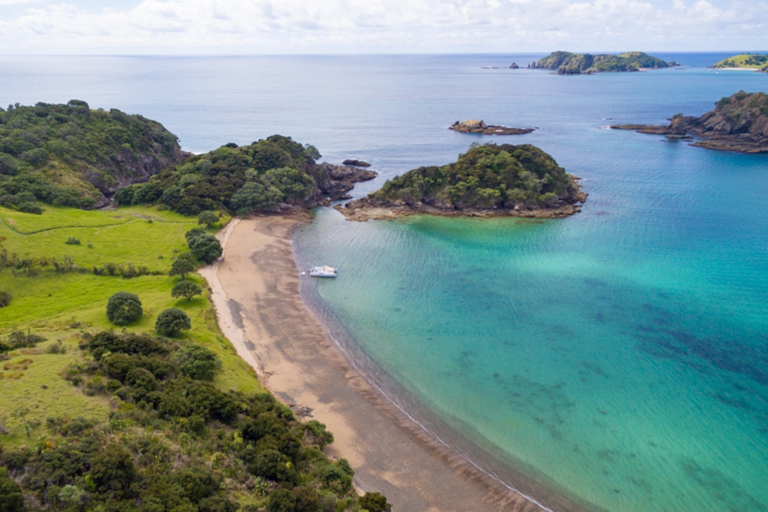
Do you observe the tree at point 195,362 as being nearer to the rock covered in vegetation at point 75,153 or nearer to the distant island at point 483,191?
the distant island at point 483,191

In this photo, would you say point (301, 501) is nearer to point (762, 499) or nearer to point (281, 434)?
point (281, 434)

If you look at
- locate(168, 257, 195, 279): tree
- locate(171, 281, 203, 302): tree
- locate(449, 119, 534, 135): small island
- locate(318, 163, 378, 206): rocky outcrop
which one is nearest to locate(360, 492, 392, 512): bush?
locate(171, 281, 203, 302): tree

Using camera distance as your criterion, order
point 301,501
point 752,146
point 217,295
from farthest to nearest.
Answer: point 752,146 → point 217,295 → point 301,501

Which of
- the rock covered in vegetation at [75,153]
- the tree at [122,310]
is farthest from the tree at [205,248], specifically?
the rock covered in vegetation at [75,153]

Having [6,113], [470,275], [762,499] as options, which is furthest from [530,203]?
[6,113]

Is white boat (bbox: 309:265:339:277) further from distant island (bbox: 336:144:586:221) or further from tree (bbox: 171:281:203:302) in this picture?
distant island (bbox: 336:144:586:221)

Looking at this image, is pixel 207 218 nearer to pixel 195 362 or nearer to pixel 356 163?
pixel 195 362
